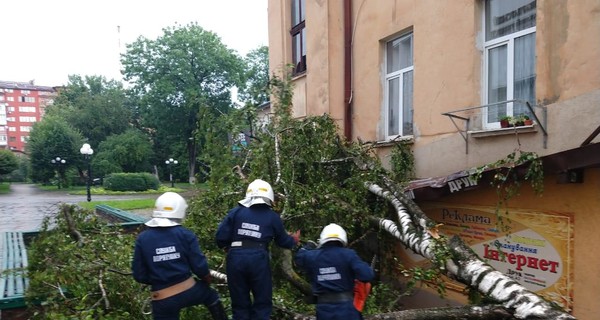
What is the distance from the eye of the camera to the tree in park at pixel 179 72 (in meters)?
36.9

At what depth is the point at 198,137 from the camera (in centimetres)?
611

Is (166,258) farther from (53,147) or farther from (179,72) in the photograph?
(53,147)

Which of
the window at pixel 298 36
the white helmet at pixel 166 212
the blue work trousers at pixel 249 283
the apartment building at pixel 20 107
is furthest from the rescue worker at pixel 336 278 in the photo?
the apartment building at pixel 20 107

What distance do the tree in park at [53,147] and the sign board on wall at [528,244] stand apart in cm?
4267

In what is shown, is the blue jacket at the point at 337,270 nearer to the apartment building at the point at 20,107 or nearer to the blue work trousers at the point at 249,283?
the blue work trousers at the point at 249,283

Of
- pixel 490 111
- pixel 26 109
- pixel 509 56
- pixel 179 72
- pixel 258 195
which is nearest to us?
pixel 258 195

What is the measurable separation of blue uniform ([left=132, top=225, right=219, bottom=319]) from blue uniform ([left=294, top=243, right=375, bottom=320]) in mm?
967

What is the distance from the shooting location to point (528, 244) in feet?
15.2

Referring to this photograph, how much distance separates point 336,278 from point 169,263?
1.37 metres

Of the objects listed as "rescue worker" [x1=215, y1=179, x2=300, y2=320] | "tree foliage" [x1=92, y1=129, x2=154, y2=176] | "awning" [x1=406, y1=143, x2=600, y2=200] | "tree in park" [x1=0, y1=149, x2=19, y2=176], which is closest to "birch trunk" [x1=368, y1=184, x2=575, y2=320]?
"awning" [x1=406, y1=143, x2=600, y2=200]

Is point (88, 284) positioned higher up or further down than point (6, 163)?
further down

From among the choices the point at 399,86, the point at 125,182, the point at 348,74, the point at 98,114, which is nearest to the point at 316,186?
the point at 399,86

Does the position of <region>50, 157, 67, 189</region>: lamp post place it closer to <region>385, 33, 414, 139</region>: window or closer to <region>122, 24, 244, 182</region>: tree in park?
<region>122, 24, 244, 182</region>: tree in park

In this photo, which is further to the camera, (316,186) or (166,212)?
(316,186)
